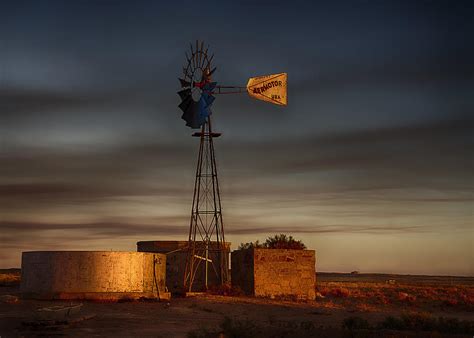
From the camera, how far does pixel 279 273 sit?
112 feet

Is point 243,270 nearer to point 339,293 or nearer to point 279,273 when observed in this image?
point 279,273

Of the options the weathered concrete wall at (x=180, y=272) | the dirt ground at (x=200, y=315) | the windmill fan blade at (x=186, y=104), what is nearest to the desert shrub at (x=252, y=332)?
the dirt ground at (x=200, y=315)

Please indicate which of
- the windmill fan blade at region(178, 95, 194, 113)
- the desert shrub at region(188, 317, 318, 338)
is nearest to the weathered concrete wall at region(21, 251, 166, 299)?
the windmill fan blade at region(178, 95, 194, 113)

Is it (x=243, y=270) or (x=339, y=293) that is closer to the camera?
(x=243, y=270)

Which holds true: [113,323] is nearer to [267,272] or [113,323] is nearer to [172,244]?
[267,272]

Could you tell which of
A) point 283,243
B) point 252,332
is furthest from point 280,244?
point 252,332

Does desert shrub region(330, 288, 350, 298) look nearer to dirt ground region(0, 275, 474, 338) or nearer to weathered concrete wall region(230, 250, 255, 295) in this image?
dirt ground region(0, 275, 474, 338)

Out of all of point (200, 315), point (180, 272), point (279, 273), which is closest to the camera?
point (200, 315)

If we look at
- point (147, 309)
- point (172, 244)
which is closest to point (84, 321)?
point (147, 309)

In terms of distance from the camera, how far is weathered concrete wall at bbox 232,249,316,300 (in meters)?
33.8

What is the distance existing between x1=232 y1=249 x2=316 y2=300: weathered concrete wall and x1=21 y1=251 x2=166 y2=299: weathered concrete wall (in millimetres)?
5971

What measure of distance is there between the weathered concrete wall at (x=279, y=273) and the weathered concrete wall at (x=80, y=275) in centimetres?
597

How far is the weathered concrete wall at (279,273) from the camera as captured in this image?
3375cm

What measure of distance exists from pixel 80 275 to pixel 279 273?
10.7m
